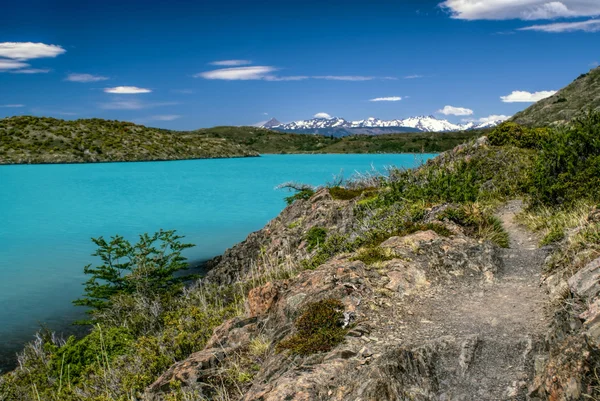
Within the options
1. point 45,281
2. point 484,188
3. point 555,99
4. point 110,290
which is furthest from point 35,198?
point 555,99

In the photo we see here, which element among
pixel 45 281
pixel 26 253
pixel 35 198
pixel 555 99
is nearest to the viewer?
pixel 45 281

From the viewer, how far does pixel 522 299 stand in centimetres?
675

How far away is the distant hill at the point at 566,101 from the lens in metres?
70.0

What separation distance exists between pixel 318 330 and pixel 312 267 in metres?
A: 5.04

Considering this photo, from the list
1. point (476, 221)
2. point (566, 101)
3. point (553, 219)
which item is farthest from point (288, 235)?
point (566, 101)

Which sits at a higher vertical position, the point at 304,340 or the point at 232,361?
the point at 304,340

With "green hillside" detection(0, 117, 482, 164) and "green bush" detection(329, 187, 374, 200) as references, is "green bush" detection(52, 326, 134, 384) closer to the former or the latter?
"green bush" detection(329, 187, 374, 200)

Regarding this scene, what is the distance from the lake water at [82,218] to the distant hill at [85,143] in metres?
17.3

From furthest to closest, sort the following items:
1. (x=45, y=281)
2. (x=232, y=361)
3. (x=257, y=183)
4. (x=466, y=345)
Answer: (x=257, y=183)
(x=45, y=281)
(x=232, y=361)
(x=466, y=345)

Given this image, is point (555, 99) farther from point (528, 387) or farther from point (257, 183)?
point (528, 387)

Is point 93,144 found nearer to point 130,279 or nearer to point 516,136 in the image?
point 130,279

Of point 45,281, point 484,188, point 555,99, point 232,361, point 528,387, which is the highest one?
point 555,99

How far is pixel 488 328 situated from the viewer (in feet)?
19.0

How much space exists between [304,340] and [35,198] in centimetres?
4782
